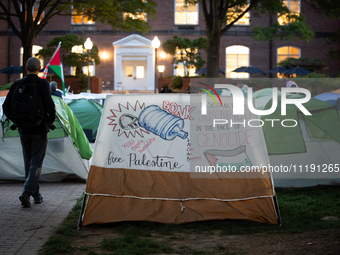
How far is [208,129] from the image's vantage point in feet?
18.3

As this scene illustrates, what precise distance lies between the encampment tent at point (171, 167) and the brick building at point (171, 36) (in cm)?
3205

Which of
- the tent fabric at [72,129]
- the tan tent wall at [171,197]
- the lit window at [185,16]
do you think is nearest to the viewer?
the tan tent wall at [171,197]

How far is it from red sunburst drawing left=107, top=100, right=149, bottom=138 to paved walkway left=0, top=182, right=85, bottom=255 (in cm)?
136

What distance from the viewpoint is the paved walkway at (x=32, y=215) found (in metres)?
4.60

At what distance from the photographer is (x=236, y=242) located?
4.62 metres

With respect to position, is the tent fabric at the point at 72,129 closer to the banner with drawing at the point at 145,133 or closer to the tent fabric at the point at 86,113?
the banner with drawing at the point at 145,133

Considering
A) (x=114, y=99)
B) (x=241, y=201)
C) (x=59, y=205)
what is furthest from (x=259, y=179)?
(x=59, y=205)

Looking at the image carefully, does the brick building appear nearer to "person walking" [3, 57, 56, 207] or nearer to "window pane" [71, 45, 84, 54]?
"window pane" [71, 45, 84, 54]

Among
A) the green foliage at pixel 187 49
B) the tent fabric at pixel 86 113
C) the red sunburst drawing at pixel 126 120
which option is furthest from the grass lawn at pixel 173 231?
the green foliage at pixel 187 49

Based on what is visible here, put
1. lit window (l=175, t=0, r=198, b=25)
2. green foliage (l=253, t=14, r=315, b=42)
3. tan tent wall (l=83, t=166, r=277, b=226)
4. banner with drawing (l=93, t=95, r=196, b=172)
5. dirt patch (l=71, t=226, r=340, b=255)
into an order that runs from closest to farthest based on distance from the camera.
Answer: dirt patch (l=71, t=226, r=340, b=255) < tan tent wall (l=83, t=166, r=277, b=226) < banner with drawing (l=93, t=95, r=196, b=172) < green foliage (l=253, t=14, r=315, b=42) < lit window (l=175, t=0, r=198, b=25)

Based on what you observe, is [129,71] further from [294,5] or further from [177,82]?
[294,5]

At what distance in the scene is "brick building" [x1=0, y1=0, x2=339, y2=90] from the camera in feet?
123

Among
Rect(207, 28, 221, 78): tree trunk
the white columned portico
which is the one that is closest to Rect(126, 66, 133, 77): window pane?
the white columned portico

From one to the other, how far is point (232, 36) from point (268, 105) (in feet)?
99.8
